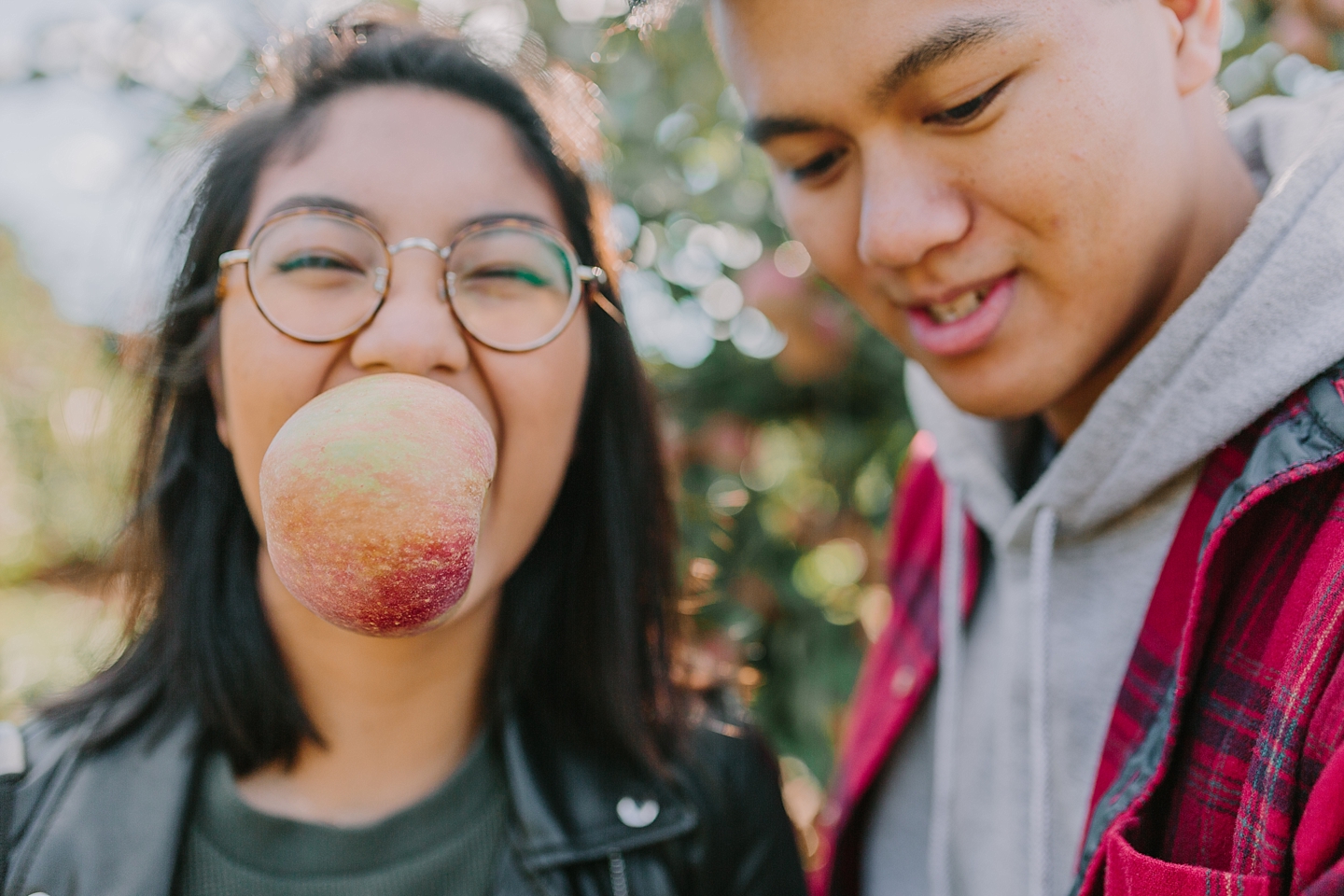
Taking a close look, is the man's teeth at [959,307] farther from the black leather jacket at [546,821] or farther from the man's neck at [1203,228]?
the black leather jacket at [546,821]

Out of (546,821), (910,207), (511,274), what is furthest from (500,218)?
(546,821)

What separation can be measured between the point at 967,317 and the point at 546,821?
2.73 feet

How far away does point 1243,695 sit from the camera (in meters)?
0.85

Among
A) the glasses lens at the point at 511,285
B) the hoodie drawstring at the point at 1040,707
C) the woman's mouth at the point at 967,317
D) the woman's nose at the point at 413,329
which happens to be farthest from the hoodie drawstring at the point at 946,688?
the woman's nose at the point at 413,329

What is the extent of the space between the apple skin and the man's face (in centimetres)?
59

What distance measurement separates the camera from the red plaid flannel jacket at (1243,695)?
0.75m

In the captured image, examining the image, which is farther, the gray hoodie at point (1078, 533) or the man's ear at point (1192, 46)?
the man's ear at point (1192, 46)

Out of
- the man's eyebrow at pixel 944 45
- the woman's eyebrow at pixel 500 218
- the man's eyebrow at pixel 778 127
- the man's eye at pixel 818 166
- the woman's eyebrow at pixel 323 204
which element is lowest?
the woman's eyebrow at pixel 500 218

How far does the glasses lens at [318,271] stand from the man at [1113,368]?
51 cm

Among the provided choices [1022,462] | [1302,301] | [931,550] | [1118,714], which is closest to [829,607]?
[931,550]

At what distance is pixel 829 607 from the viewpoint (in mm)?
1928

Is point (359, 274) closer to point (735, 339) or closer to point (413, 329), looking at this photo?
point (413, 329)

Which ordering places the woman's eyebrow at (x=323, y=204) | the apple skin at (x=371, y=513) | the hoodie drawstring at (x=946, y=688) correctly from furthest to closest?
the hoodie drawstring at (x=946, y=688)
the woman's eyebrow at (x=323, y=204)
the apple skin at (x=371, y=513)

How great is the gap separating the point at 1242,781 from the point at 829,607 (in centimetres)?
112
